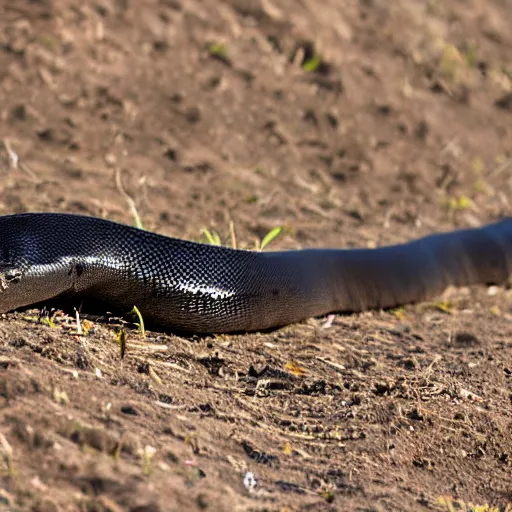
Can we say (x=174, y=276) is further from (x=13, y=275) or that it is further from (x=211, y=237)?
(x=211, y=237)

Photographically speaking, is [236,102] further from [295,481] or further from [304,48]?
[295,481]

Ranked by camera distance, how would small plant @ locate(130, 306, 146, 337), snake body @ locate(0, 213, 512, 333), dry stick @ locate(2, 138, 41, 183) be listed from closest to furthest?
snake body @ locate(0, 213, 512, 333)
small plant @ locate(130, 306, 146, 337)
dry stick @ locate(2, 138, 41, 183)

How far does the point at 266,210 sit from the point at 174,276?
217 cm

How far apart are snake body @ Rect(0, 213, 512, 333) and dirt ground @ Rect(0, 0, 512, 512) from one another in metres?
0.14

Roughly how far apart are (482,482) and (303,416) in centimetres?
83

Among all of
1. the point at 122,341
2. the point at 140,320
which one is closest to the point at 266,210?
the point at 140,320

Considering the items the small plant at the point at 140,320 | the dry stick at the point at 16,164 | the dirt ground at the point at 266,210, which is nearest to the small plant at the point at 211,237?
the dirt ground at the point at 266,210

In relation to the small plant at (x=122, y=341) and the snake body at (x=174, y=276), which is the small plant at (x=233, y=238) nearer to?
the snake body at (x=174, y=276)

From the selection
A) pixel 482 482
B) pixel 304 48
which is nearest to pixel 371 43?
pixel 304 48

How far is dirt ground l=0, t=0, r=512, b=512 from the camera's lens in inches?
123

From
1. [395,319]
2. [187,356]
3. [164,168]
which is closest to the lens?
[187,356]

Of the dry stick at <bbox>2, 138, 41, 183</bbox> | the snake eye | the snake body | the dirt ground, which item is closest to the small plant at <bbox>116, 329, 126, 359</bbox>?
the dirt ground

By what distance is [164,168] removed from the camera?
255 inches

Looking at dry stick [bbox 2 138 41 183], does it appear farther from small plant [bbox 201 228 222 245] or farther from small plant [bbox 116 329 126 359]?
small plant [bbox 116 329 126 359]
